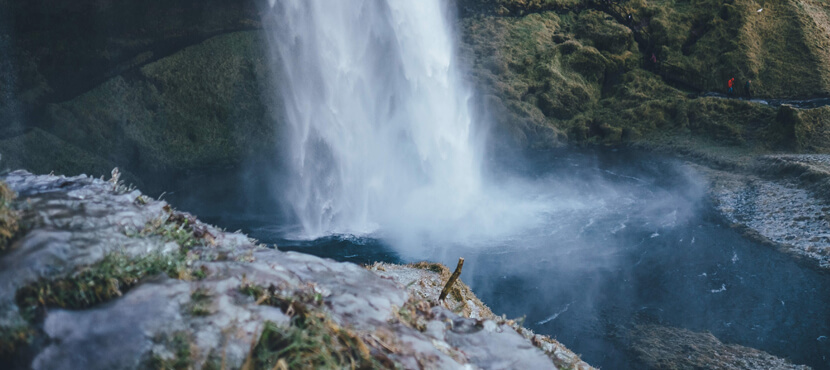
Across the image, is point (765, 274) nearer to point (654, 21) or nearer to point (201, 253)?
point (201, 253)

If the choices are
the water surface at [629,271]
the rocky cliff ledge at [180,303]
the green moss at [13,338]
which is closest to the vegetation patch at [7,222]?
the rocky cliff ledge at [180,303]

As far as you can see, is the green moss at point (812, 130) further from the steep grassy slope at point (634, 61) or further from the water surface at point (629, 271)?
→ the water surface at point (629, 271)

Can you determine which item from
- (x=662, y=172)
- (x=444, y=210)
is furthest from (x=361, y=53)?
(x=662, y=172)

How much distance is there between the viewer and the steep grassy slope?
86.9 ft

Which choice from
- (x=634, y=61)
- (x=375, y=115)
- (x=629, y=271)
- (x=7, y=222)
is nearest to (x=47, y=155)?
(x=375, y=115)

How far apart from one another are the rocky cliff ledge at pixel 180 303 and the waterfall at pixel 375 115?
15.7m

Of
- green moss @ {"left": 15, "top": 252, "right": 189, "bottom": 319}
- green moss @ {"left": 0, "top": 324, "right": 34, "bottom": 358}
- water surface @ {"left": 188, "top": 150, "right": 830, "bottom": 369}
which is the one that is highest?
green moss @ {"left": 15, "top": 252, "right": 189, "bottom": 319}

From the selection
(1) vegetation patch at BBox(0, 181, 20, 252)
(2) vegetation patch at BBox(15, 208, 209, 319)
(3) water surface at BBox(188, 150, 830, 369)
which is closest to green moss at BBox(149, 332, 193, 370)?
(2) vegetation patch at BBox(15, 208, 209, 319)

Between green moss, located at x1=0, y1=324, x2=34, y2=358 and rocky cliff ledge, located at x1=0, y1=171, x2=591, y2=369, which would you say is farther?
rocky cliff ledge, located at x1=0, y1=171, x2=591, y2=369

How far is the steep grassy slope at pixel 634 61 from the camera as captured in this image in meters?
26.5

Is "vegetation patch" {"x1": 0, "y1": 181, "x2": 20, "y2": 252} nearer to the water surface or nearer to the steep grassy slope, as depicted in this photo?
the water surface

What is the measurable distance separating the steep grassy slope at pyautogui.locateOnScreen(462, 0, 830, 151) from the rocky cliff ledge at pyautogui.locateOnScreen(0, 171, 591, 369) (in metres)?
25.5

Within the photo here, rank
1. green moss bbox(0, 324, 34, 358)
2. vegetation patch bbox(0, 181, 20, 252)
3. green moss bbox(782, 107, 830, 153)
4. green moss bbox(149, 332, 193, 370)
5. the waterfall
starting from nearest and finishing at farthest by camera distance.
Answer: green moss bbox(0, 324, 34, 358), green moss bbox(149, 332, 193, 370), vegetation patch bbox(0, 181, 20, 252), green moss bbox(782, 107, 830, 153), the waterfall

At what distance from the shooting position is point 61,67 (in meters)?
22.4
